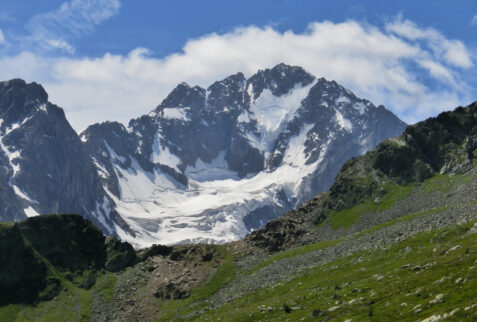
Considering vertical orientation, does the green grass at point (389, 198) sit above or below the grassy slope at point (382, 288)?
above

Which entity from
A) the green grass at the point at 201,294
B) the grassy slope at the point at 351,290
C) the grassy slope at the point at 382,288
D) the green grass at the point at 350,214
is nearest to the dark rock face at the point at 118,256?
the grassy slope at the point at 351,290

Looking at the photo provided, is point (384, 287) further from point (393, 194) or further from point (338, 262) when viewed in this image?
point (393, 194)

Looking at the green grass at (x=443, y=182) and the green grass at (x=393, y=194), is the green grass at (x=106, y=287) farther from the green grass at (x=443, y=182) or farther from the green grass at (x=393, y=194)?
the green grass at (x=443, y=182)

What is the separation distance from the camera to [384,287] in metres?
65.4

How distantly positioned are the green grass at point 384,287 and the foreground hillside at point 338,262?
24 cm

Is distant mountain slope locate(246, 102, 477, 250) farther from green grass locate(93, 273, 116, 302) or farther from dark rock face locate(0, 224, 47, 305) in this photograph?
dark rock face locate(0, 224, 47, 305)

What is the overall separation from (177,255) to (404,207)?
61.1 m

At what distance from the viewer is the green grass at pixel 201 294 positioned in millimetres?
120938

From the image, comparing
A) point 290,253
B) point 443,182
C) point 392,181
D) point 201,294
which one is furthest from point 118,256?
point 443,182

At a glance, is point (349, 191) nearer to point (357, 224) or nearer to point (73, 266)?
point (357, 224)

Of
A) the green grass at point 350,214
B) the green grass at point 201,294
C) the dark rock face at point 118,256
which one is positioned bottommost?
the green grass at point 201,294

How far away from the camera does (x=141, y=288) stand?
13750cm

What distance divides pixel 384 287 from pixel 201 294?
232 feet

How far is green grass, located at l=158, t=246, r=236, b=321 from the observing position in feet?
397
